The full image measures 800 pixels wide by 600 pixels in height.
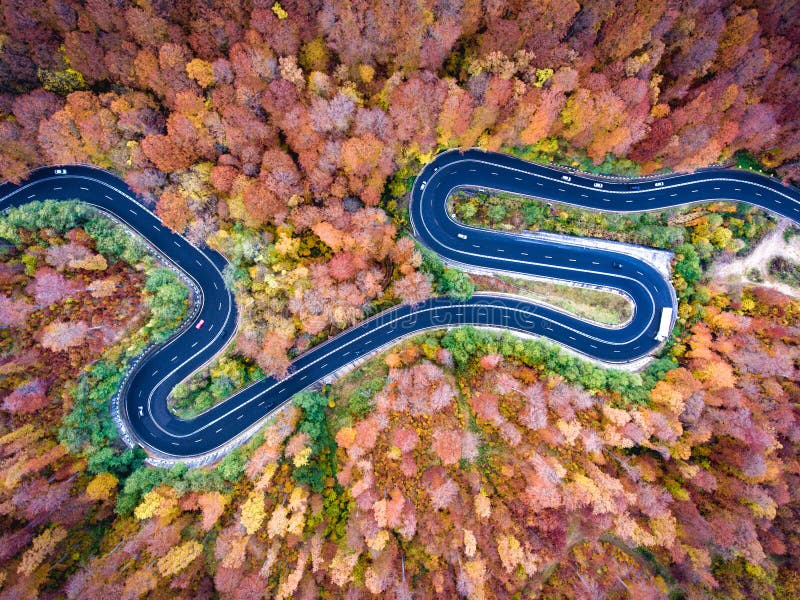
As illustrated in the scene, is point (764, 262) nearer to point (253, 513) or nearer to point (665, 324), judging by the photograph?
point (665, 324)

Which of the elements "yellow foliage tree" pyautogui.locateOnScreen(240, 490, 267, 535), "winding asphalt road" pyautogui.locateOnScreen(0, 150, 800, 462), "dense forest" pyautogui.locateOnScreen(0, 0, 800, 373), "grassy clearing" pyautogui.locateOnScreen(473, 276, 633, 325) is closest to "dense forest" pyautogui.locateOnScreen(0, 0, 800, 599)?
"yellow foliage tree" pyautogui.locateOnScreen(240, 490, 267, 535)

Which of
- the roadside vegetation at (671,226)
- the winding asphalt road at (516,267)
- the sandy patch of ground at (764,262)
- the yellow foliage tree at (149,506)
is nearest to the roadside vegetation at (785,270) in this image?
the sandy patch of ground at (764,262)

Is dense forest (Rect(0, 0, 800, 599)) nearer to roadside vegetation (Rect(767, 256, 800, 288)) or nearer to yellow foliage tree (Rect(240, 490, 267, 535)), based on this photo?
yellow foliage tree (Rect(240, 490, 267, 535))

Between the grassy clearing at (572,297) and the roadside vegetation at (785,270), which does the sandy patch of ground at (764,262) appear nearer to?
the roadside vegetation at (785,270)

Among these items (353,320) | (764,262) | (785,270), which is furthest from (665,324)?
(353,320)

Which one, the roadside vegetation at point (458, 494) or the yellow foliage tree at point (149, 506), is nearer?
the roadside vegetation at point (458, 494)

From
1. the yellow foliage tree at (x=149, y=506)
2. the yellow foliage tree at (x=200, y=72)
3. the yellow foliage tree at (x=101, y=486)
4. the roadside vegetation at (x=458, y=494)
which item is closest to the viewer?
the roadside vegetation at (x=458, y=494)
